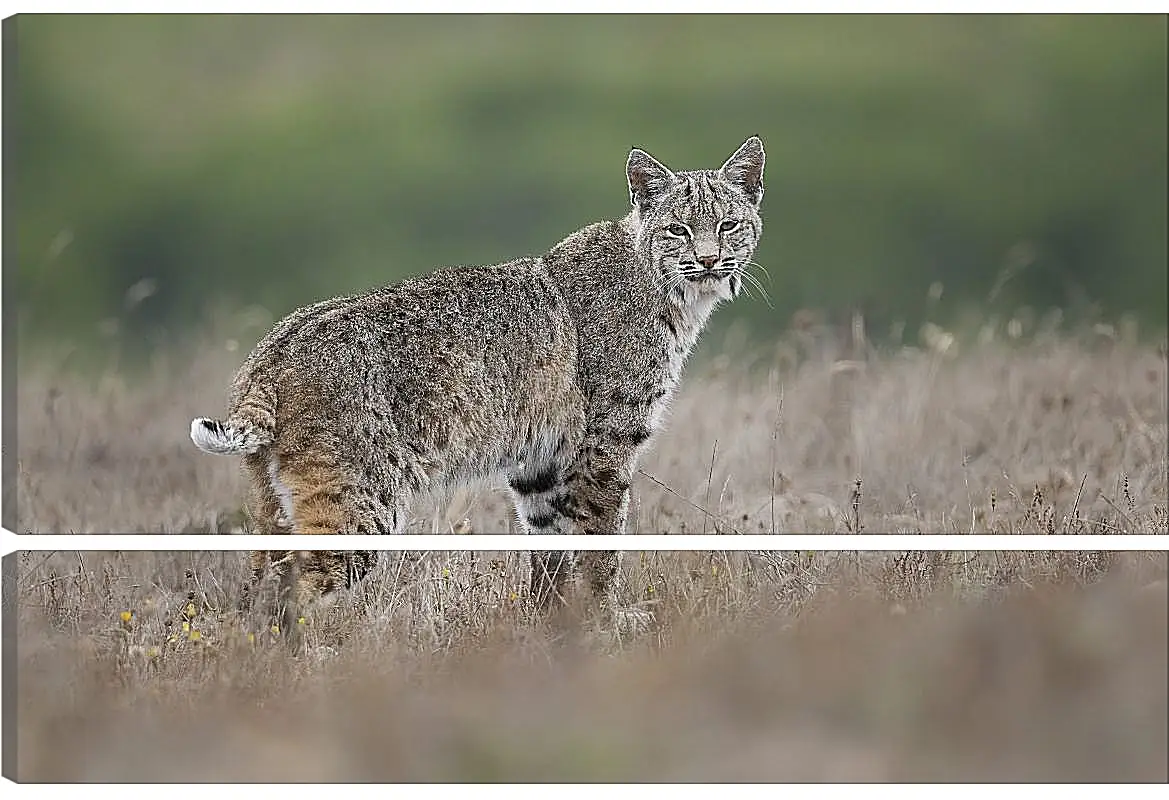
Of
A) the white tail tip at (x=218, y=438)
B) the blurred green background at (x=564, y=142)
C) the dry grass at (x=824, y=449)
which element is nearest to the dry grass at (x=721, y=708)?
the white tail tip at (x=218, y=438)

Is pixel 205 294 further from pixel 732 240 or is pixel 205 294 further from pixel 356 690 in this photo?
pixel 356 690

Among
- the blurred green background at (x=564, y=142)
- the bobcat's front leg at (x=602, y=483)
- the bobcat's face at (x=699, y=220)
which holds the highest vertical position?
the blurred green background at (x=564, y=142)

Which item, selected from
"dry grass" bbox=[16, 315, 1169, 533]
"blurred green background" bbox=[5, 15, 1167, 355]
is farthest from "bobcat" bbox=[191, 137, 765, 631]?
"blurred green background" bbox=[5, 15, 1167, 355]

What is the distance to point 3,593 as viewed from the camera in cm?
342

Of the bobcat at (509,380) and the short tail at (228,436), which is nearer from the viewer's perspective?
the short tail at (228,436)

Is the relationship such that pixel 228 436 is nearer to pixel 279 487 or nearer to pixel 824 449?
pixel 279 487

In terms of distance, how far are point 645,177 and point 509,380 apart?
35.4 inches

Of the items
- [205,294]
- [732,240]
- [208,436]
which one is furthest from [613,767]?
[205,294]

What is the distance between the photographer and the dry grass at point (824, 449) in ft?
19.0

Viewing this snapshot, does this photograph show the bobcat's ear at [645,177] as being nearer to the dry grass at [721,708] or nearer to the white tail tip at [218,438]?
the white tail tip at [218,438]

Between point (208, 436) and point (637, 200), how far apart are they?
192cm

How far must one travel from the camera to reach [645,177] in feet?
18.0

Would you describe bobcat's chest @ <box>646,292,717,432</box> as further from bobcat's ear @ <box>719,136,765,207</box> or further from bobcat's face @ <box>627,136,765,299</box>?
bobcat's ear @ <box>719,136,765,207</box>

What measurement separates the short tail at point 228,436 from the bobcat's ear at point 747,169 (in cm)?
193
